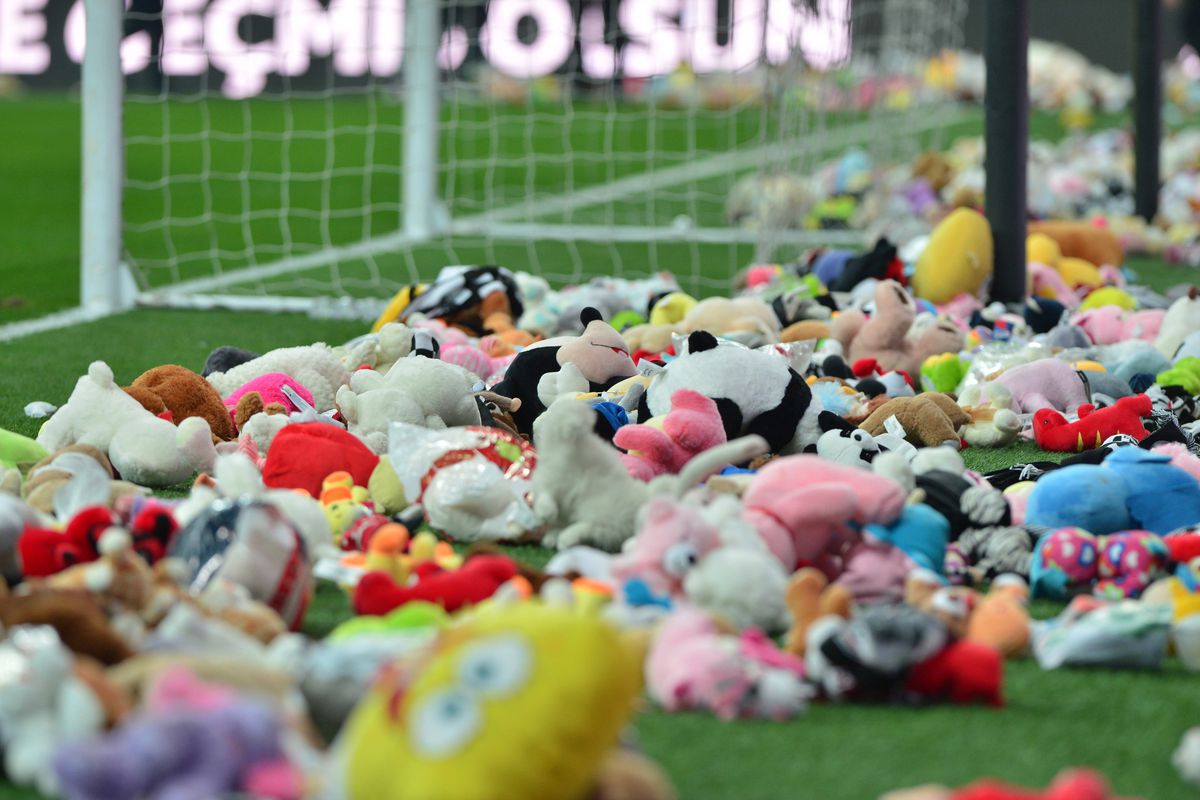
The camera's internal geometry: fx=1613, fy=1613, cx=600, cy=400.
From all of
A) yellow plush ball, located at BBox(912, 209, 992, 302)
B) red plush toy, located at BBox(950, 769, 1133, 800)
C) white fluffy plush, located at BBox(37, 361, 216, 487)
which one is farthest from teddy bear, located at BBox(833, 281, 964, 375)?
red plush toy, located at BBox(950, 769, 1133, 800)

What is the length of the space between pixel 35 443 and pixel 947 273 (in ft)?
6.20

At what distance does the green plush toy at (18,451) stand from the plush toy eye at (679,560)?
2.79 feet

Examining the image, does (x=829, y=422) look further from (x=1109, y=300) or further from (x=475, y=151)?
(x=475, y=151)

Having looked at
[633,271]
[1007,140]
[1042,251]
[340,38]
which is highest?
[340,38]

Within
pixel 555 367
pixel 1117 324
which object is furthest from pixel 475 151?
pixel 555 367

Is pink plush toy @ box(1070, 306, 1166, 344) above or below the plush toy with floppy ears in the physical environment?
below

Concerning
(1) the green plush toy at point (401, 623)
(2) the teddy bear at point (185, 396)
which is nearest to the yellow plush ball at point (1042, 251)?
(2) the teddy bear at point (185, 396)

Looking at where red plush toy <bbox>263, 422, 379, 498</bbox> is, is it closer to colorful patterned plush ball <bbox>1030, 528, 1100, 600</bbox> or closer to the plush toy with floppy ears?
the plush toy with floppy ears

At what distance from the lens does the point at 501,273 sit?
297 centimetres

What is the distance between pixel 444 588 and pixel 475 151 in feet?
19.8

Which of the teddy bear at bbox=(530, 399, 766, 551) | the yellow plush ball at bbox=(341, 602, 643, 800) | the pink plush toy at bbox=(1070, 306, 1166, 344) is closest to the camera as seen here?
the yellow plush ball at bbox=(341, 602, 643, 800)

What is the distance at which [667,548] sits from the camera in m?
1.42

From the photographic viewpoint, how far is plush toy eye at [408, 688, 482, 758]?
0.93 m

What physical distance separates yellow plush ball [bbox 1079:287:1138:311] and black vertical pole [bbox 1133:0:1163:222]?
203 cm
